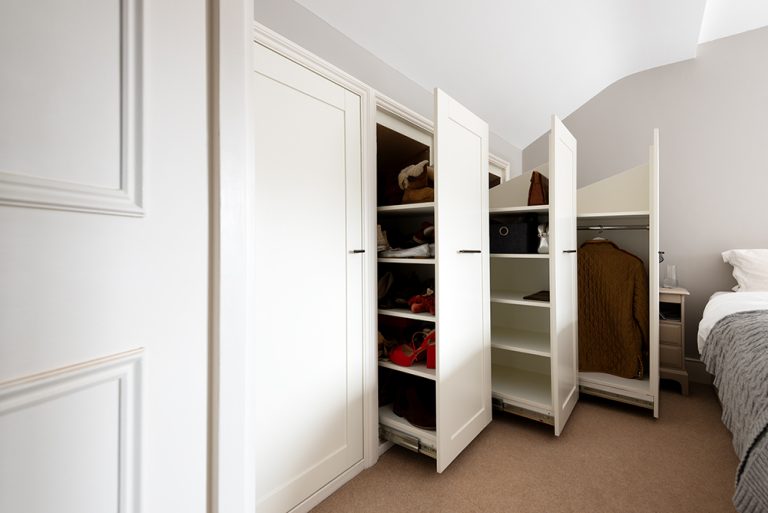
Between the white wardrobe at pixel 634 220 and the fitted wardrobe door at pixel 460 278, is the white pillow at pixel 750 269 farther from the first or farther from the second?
the fitted wardrobe door at pixel 460 278

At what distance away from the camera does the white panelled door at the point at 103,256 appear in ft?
1.38

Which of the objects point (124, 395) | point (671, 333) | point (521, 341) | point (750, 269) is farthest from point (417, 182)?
point (750, 269)

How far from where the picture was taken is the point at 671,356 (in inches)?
105

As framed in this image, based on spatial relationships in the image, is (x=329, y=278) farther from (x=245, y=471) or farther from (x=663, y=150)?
(x=663, y=150)

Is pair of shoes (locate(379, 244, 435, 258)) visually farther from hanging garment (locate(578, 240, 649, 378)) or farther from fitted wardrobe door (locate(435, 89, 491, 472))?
hanging garment (locate(578, 240, 649, 378))

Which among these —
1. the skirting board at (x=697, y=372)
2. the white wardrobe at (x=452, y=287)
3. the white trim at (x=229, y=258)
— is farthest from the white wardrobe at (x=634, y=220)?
the white trim at (x=229, y=258)

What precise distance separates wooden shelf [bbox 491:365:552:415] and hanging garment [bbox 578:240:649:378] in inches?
16.5

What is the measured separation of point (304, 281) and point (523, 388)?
5.55 feet

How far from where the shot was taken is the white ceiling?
1774mm

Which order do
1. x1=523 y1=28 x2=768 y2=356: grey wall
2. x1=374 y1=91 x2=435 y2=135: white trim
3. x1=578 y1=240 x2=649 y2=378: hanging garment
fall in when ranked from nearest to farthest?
x1=374 y1=91 x2=435 y2=135: white trim, x1=578 y1=240 x2=649 y2=378: hanging garment, x1=523 y1=28 x2=768 y2=356: grey wall

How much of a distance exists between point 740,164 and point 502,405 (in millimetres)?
2723

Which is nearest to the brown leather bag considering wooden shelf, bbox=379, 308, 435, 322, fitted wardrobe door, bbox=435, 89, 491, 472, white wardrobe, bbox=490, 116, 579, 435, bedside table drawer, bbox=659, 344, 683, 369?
white wardrobe, bbox=490, 116, 579, 435

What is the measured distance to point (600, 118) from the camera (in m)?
3.29

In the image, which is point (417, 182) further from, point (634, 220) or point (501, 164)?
point (634, 220)
